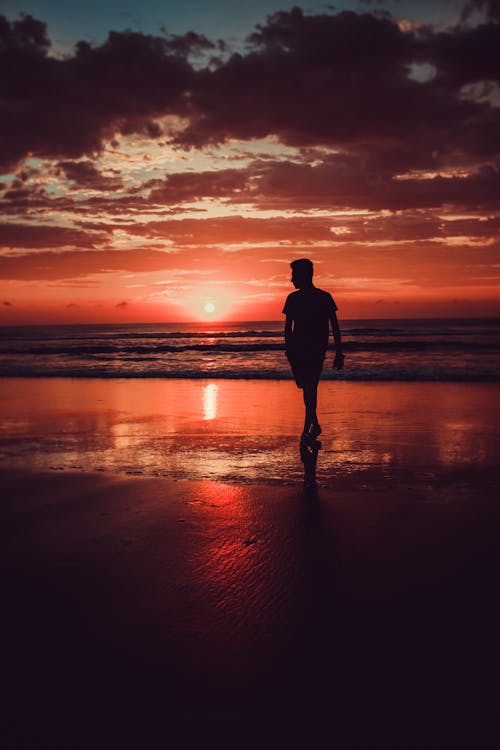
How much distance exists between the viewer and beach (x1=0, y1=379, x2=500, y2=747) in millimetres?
2193

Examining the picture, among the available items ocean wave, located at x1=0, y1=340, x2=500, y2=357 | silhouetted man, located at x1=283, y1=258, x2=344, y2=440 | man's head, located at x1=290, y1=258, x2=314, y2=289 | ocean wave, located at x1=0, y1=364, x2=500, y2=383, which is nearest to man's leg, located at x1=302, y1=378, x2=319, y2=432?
silhouetted man, located at x1=283, y1=258, x2=344, y2=440

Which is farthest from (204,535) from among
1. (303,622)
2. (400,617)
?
(400,617)

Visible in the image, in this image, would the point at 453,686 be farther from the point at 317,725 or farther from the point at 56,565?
the point at 56,565

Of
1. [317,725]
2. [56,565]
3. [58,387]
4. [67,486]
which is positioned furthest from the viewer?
[58,387]

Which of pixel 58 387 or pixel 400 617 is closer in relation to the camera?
pixel 400 617

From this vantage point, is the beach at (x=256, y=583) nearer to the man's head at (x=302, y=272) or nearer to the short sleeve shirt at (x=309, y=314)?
the short sleeve shirt at (x=309, y=314)

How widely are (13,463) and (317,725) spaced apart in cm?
532

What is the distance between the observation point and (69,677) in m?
2.31

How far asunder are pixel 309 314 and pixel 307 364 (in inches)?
24.4

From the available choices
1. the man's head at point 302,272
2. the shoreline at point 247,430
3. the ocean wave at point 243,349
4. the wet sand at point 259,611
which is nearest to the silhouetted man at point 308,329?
the man's head at point 302,272

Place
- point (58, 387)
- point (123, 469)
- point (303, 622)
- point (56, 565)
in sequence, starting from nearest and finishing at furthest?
point (303, 622) < point (56, 565) < point (123, 469) < point (58, 387)

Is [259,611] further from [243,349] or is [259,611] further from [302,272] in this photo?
[243,349]

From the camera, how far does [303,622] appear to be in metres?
2.74

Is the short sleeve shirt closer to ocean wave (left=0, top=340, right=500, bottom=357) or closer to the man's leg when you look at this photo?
the man's leg
